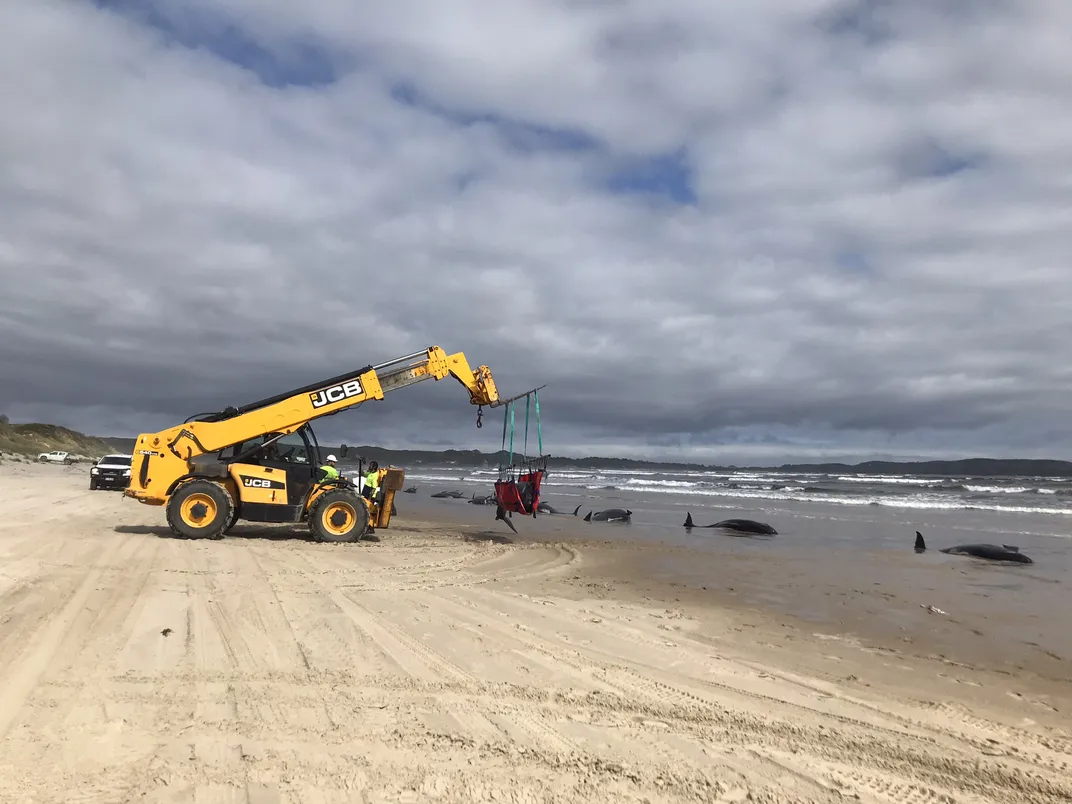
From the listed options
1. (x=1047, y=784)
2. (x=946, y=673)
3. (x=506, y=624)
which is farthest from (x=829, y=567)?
(x=1047, y=784)

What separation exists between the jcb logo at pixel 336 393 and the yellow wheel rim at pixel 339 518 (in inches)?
81.1

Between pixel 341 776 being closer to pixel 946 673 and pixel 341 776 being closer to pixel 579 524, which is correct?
pixel 946 673

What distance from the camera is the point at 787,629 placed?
8.21 metres

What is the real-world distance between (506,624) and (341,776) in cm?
378

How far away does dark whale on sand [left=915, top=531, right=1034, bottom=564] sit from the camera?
576 inches

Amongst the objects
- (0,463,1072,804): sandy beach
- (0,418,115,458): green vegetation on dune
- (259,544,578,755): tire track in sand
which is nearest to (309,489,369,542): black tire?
(0,463,1072,804): sandy beach

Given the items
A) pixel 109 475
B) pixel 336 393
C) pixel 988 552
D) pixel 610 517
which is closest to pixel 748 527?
pixel 610 517

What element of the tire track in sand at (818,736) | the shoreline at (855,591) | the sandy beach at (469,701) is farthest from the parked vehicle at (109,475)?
the tire track in sand at (818,736)

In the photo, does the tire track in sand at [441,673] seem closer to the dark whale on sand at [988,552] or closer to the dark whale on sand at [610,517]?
the dark whale on sand at [988,552]

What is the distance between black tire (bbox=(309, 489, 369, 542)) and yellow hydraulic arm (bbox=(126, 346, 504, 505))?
159 centimetres

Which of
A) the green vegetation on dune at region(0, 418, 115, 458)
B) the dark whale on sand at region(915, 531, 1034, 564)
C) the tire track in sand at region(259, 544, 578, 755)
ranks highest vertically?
the green vegetation on dune at region(0, 418, 115, 458)

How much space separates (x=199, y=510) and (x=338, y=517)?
254 centimetres

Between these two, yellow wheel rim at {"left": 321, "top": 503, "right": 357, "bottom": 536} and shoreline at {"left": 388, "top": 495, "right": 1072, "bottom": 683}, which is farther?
yellow wheel rim at {"left": 321, "top": 503, "right": 357, "bottom": 536}

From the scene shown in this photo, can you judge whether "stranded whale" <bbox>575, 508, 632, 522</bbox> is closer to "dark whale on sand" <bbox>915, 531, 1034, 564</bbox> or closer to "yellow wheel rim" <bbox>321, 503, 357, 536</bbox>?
"dark whale on sand" <bbox>915, 531, 1034, 564</bbox>
